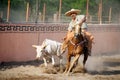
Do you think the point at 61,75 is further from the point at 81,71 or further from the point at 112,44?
the point at 112,44

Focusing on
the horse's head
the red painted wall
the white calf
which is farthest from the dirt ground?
the horse's head

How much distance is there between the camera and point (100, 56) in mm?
20094

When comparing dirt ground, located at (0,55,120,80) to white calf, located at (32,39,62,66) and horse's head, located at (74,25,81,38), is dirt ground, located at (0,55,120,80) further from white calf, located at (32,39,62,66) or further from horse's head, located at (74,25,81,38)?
horse's head, located at (74,25,81,38)

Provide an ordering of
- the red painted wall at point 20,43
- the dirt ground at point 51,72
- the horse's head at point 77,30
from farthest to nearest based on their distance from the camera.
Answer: the red painted wall at point 20,43 < the dirt ground at point 51,72 < the horse's head at point 77,30

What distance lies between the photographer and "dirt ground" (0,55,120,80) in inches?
494

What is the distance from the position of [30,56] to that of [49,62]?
1.20 metres

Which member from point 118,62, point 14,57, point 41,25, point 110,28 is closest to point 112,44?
point 110,28

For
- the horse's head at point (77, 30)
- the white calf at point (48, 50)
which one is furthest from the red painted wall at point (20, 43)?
the horse's head at point (77, 30)

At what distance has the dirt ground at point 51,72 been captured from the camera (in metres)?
12.6

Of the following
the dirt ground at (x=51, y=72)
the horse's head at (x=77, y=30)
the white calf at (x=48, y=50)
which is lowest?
the dirt ground at (x=51, y=72)

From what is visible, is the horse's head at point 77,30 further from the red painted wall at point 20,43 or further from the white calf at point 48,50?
the red painted wall at point 20,43

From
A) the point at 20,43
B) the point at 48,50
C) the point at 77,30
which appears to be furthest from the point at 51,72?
the point at 20,43

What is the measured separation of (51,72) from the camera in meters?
13.6

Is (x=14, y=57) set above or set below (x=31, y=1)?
below
